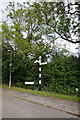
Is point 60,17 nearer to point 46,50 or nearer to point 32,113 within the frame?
point 46,50

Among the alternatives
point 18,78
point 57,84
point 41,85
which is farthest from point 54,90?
point 18,78

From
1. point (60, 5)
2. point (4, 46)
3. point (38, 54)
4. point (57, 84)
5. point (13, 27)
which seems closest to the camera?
point (60, 5)

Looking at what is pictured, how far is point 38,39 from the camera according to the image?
43.9 feet

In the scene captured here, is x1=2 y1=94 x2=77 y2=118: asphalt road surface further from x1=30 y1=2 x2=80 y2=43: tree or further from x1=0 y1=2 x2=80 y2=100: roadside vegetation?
x1=30 y1=2 x2=80 y2=43: tree

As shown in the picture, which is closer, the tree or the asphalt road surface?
the asphalt road surface

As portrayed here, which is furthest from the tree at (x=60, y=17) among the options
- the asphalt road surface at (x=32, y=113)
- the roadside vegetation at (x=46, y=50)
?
the asphalt road surface at (x=32, y=113)

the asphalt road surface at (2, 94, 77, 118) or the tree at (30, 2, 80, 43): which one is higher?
the tree at (30, 2, 80, 43)

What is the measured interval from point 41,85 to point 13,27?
7.26m

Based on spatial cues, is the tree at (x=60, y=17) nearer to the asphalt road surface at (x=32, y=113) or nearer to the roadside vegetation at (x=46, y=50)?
the roadside vegetation at (x=46, y=50)

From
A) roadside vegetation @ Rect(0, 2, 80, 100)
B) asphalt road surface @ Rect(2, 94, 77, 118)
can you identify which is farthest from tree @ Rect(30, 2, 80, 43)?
asphalt road surface @ Rect(2, 94, 77, 118)

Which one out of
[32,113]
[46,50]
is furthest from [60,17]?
[32,113]

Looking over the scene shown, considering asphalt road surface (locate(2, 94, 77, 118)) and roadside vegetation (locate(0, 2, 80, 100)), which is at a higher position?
roadside vegetation (locate(0, 2, 80, 100))

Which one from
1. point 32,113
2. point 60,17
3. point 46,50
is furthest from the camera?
point 46,50

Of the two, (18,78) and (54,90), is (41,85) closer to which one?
(54,90)
